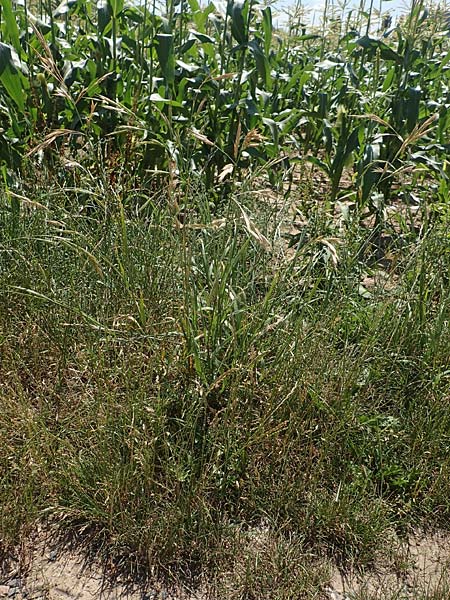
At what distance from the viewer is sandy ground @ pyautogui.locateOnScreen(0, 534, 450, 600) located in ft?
6.89

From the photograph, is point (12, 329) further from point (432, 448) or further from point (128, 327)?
point (432, 448)

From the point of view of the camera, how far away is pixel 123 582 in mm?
2143

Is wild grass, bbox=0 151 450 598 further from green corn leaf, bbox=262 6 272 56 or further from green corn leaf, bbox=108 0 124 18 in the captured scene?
green corn leaf, bbox=262 6 272 56

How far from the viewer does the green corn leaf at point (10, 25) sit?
11.6ft

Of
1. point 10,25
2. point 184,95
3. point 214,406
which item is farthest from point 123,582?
point 184,95

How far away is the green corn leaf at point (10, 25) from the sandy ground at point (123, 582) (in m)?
2.64

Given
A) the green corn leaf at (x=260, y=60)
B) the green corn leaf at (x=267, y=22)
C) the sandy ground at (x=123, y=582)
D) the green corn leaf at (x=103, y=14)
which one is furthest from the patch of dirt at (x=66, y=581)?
the green corn leaf at (x=267, y=22)

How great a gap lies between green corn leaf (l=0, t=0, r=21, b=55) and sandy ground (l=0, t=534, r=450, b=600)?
2645 mm

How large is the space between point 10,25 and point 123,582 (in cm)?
289

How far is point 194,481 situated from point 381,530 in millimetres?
660

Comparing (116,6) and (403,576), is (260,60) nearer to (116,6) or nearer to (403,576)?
(116,6)

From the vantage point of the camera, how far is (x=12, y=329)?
2836 mm

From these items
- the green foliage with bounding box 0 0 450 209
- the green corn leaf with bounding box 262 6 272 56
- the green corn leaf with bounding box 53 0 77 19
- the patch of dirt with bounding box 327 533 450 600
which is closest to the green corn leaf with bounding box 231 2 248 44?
the green foliage with bounding box 0 0 450 209

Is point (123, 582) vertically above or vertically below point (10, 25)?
below
